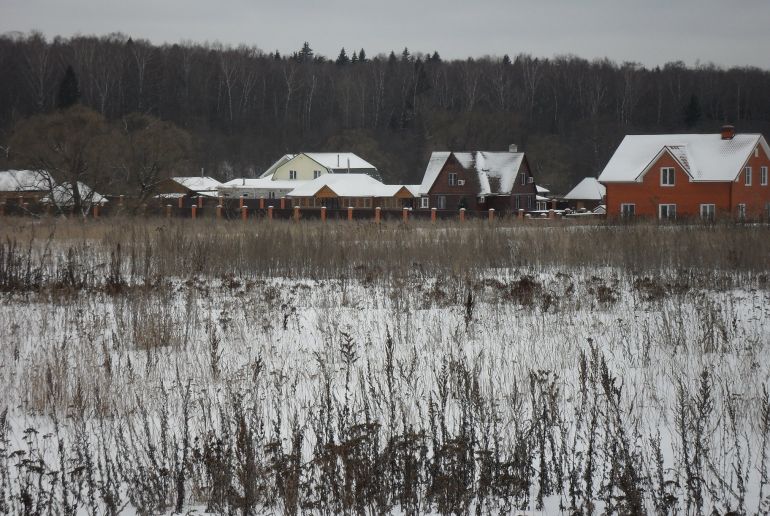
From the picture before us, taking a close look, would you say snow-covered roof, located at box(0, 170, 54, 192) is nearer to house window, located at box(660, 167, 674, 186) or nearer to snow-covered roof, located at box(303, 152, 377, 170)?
house window, located at box(660, 167, 674, 186)

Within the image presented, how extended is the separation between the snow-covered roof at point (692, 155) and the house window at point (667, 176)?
796mm

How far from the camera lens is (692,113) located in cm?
9694

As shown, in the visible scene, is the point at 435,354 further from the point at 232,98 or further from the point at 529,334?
the point at 232,98

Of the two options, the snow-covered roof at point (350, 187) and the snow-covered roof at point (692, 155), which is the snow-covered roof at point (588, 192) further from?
the snow-covered roof at point (692, 155)

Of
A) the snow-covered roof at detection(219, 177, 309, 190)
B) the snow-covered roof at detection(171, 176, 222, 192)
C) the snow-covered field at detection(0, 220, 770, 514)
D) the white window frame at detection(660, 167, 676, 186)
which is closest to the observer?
the snow-covered field at detection(0, 220, 770, 514)

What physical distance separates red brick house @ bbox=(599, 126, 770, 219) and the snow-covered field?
111 feet

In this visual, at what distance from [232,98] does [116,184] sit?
72052 mm

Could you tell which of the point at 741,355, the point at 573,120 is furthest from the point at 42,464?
the point at 573,120

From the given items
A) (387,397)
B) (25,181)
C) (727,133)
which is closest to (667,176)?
(727,133)

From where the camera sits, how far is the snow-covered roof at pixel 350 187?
6512cm

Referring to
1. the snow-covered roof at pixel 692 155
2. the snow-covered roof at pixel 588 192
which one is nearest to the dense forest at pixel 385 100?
the snow-covered roof at pixel 588 192

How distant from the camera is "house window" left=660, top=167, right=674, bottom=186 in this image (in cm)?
4506

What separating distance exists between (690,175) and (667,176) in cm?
140

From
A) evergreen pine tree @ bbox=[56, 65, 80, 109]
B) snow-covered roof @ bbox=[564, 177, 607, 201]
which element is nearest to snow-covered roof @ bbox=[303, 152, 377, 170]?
snow-covered roof @ bbox=[564, 177, 607, 201]
